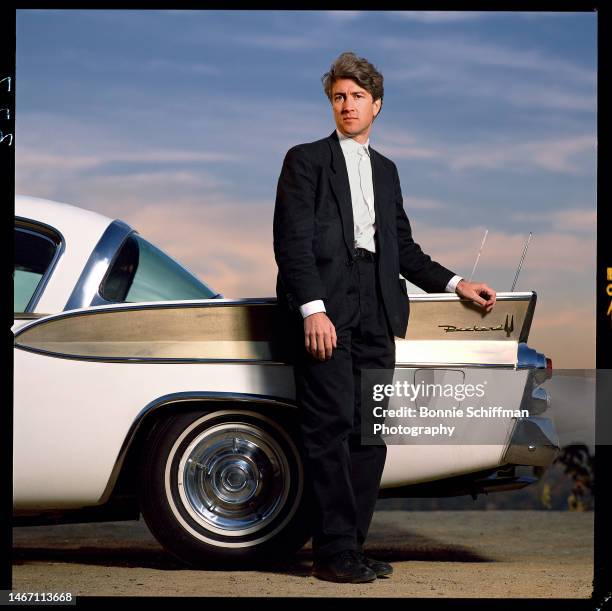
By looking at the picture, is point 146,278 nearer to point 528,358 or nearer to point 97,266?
point 97,266

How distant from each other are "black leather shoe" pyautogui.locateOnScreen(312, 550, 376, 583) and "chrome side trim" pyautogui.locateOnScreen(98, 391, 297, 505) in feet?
2.13

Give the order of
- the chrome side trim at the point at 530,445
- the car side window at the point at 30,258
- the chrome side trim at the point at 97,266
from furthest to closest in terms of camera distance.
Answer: the car side window at the point at 30,258 → the chrome side trim at the point at 97,266 → the chrome side trim at the point at 530,445

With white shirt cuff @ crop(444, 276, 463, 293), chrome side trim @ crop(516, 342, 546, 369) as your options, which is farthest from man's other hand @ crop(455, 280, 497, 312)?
chrome side trim @ crop(516, 342, 546, 369)

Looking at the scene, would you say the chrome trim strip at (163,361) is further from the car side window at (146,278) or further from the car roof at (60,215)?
the car roof at (60,215)

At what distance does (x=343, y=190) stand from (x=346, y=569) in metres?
1.46

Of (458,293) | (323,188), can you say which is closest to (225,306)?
(323,188)

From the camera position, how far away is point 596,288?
169 inches

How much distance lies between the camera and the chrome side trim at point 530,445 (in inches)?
191

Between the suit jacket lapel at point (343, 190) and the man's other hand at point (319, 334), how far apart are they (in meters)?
0.33

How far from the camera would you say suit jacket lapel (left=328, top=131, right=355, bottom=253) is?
14.9ft

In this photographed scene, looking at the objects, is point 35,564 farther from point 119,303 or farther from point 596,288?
point 596,288

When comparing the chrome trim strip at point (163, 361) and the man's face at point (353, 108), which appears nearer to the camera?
the man's face at point (353, 108)

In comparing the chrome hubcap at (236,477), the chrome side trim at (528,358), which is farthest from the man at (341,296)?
the chrome side trim at (528,358)

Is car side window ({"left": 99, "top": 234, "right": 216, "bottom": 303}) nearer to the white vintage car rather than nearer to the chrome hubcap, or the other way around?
the white vintage car
